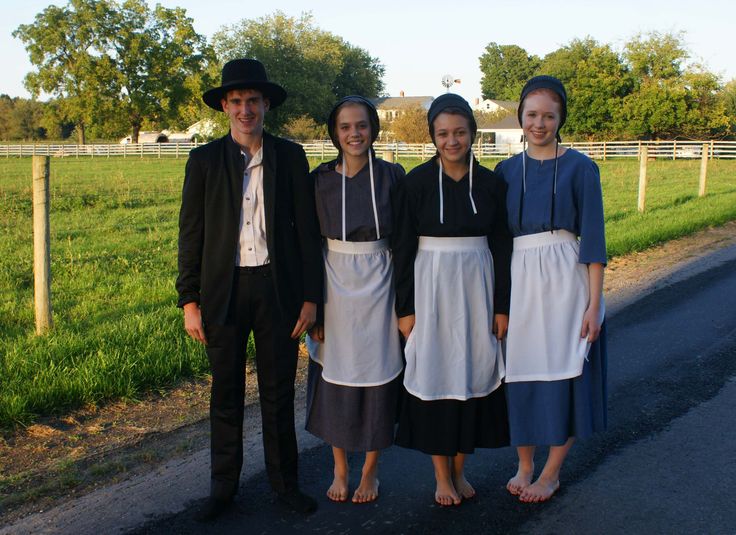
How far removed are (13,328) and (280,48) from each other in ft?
238

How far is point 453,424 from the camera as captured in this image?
12.6 feet

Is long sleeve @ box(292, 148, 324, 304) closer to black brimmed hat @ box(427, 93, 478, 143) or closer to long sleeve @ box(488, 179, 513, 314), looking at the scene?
black brimmed hat @ box(427, 93, 478, 143)

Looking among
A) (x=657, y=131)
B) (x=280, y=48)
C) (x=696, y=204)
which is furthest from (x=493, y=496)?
(x=280, y=48)

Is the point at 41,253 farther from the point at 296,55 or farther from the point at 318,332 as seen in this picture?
the point at 296,55

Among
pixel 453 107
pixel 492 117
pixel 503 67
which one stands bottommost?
pixel 453 107

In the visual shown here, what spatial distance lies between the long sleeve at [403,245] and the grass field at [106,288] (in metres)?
2.48

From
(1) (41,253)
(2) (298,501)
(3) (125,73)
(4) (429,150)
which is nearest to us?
(2) (298,501)

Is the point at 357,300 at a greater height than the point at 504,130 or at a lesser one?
lesser

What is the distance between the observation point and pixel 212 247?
366 centimetres

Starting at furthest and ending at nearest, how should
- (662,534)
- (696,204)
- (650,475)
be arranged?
(696,204) → (650,475) → (662,534)

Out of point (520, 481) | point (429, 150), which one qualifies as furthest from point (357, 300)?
point (429, 150)

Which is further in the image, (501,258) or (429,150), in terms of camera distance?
(429,150)

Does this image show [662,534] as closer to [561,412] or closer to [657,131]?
[561,412]

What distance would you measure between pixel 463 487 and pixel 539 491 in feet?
1.23
